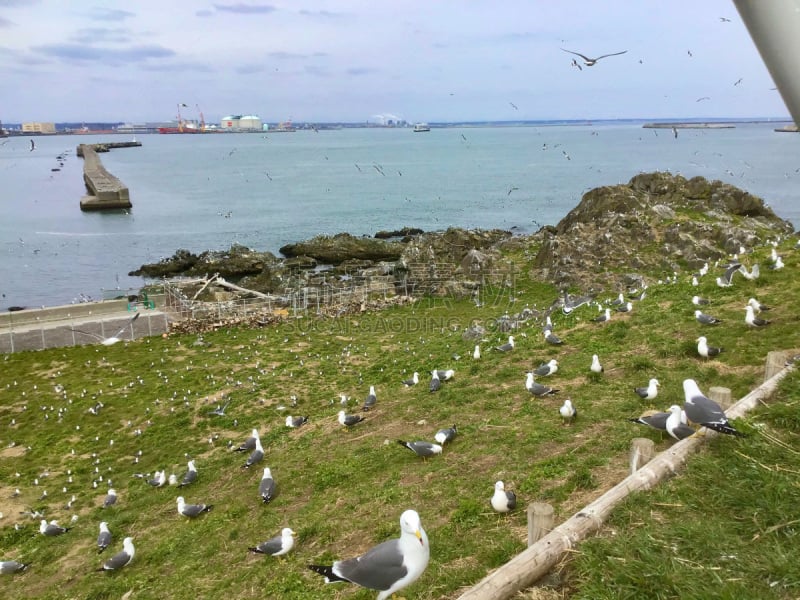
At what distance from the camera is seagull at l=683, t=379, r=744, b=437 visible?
648cm

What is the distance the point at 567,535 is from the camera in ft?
16.5

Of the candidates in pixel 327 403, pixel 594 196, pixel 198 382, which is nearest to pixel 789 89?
pixel 327 403

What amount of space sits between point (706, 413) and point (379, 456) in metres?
6.10

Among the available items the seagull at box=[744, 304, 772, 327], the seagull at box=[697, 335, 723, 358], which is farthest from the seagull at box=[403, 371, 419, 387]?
the seagull at box=[744, 304, 772, 327]

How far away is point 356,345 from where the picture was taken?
78.5ft

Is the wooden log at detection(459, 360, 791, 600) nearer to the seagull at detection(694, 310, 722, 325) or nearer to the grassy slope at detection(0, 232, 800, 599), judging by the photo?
the grassy slope at detection(0, 232, 800, 599)

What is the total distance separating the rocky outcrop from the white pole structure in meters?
27.0

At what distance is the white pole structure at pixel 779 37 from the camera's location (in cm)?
212

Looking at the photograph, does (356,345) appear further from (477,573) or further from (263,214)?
(263,214)

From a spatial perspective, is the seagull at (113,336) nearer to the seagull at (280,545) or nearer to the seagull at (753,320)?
the seagull at (280,545)

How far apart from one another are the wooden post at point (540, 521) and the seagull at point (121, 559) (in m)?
7.67

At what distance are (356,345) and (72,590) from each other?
15.2 meters

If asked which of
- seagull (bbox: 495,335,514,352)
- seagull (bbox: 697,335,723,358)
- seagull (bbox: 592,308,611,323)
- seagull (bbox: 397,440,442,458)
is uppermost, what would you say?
seagull (bbox: 697,335,723,358)

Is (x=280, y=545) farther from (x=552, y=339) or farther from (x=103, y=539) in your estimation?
(x=552, y=339)
